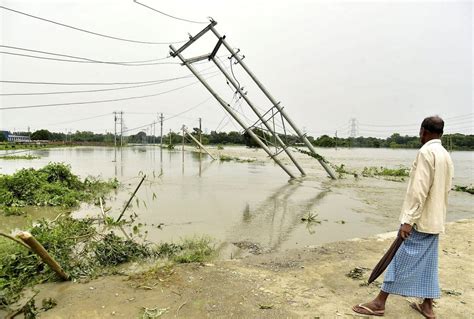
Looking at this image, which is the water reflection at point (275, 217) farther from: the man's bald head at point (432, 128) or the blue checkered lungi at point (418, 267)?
the man's bald head at point (432, 128)

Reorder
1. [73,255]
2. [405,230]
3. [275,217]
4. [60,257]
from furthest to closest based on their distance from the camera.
Result: [275,217], [73,255], [60,257], [405,230]

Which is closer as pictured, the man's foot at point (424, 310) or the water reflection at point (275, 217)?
the man's foot at point (424, 310)

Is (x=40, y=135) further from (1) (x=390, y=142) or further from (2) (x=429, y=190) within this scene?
(2) (x=429, y=190)

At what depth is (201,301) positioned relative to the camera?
377 cm

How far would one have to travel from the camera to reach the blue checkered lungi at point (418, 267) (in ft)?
10.9

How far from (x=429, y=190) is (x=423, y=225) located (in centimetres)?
34

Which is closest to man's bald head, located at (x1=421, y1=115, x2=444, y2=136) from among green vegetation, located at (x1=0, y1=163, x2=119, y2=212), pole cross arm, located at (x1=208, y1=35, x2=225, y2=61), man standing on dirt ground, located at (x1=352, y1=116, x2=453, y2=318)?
man standing on dirt ground, located at (x1=352, y1=116, x2=453, y2=318)

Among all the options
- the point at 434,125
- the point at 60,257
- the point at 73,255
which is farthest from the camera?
the point at 73,255

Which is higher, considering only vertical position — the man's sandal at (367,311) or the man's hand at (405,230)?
the man's hand at (405,230)

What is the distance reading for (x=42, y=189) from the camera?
34.5 ft

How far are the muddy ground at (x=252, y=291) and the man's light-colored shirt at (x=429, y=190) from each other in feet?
3.43

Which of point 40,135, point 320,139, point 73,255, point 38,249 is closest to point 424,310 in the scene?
point 38,249

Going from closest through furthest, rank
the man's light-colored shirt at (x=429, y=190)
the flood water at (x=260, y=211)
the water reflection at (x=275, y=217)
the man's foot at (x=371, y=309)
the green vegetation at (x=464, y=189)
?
the man's light-colored shirt at (x=429, y=190) < the man's foot at (x=371, y=309) < the water reflection at (x=275, y=217) < the flood water at (x=260, y=211) < the green vegetation at (x=464, y=189)

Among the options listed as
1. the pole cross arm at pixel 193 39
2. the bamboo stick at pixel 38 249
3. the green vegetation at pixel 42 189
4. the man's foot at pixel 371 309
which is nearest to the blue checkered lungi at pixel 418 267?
the man's foot at pixel 371 309
